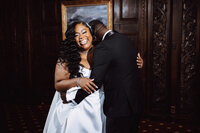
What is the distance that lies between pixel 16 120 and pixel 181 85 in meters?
3.38

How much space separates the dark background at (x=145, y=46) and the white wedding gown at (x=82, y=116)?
2.30m

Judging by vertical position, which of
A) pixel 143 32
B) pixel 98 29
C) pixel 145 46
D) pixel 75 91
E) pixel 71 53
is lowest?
pixel 75 91

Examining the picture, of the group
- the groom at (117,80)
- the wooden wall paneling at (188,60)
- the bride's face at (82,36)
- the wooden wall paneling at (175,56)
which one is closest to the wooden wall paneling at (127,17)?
the wooden wall paneling at (175,56)

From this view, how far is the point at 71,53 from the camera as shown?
234 centimetres

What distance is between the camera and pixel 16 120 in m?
4.34

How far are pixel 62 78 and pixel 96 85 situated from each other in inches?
18.6

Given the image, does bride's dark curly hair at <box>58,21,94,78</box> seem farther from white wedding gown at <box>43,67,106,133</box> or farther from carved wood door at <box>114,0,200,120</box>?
carved wood door at <box>114,0,200,120</box>

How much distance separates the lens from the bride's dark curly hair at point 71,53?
87.8 inches

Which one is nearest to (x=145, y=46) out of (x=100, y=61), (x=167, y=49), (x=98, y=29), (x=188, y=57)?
(x=167, y=49)

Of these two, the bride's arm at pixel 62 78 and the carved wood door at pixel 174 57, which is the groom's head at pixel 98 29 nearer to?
the bride's arm at pixel 62 78

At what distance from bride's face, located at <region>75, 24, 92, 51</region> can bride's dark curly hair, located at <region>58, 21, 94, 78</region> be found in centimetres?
4

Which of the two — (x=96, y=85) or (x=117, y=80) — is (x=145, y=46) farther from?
(x=96, y=85)

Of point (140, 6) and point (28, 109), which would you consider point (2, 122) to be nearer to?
point (28, 109)

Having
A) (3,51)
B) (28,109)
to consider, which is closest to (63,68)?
(28,109)
